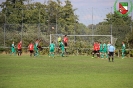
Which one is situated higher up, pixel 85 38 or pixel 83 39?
pixel 85 38

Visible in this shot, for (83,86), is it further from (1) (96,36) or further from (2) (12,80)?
(1) (96,36)

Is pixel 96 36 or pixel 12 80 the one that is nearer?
pixel 12 80

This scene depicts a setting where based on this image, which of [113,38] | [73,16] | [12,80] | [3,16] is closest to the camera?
[12,80]

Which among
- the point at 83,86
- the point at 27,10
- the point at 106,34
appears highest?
the point at 27,10

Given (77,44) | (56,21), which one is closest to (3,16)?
(56,21)

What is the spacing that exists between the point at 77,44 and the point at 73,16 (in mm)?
9143

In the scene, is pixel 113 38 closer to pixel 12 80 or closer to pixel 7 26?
pixel 7 26

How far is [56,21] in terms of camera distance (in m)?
57.6

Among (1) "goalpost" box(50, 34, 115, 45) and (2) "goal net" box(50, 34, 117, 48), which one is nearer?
(2) "goal net" box(50, 34, 117, 48)

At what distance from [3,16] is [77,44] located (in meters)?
11.6

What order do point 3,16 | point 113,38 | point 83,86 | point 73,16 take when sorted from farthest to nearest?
point 73,16 → point 3,16 → point 113,38 → point 83,86

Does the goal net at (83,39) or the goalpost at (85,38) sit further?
the goalpost at (85,38)

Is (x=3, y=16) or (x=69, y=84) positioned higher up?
Answer: (x=3, y=16)

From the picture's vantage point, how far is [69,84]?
49.9ft
